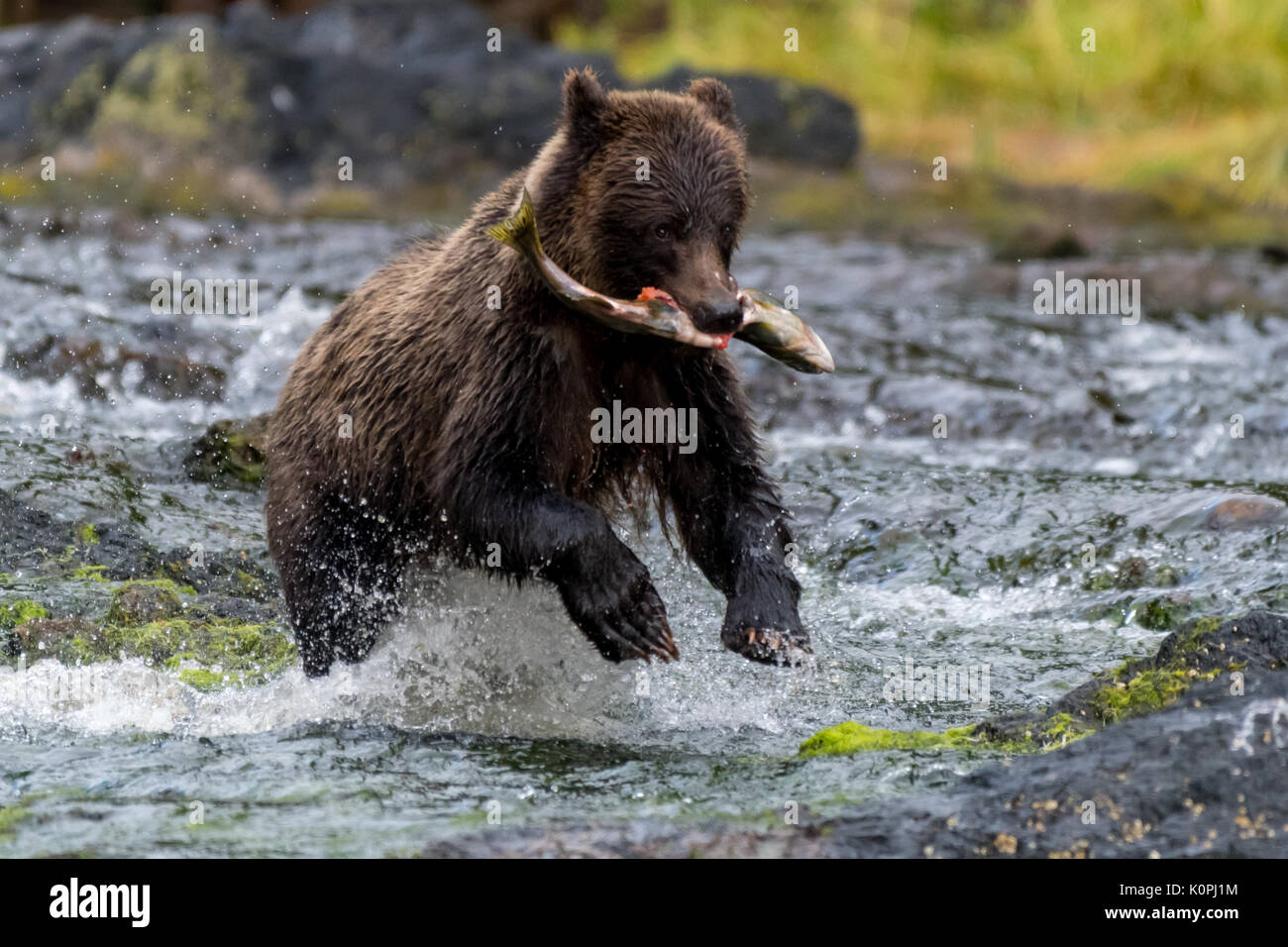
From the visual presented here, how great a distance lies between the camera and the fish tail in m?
5.33

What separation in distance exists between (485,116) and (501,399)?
47.4 ft

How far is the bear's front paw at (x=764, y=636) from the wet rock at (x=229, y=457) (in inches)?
170

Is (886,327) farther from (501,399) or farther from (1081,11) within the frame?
(1081,11)

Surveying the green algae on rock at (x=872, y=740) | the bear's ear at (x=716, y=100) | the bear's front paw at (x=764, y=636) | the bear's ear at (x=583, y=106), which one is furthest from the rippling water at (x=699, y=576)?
the bear's ear at (x=716, y=100)

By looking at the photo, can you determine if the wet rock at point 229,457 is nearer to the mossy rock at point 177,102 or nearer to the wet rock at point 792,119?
the mossy rock at point 177,102

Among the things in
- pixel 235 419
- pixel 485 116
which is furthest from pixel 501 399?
pixel 485 116

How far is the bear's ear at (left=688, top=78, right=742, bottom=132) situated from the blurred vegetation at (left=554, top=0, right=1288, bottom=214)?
1458 centimetres

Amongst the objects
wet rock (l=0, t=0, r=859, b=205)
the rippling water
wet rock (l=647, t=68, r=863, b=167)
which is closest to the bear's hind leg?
the rippling water

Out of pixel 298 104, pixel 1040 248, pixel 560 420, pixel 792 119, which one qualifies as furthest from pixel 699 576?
pixel 792 119

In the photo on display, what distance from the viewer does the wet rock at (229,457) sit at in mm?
9180

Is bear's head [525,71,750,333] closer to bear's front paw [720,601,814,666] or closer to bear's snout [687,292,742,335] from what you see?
bear's snout [687,292,742,335]

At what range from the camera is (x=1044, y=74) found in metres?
24.0

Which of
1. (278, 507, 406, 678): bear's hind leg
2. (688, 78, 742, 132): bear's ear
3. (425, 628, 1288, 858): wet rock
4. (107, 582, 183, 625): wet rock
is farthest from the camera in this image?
(107, 582, 183, 625): wet rock

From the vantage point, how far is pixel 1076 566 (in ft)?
26.1
